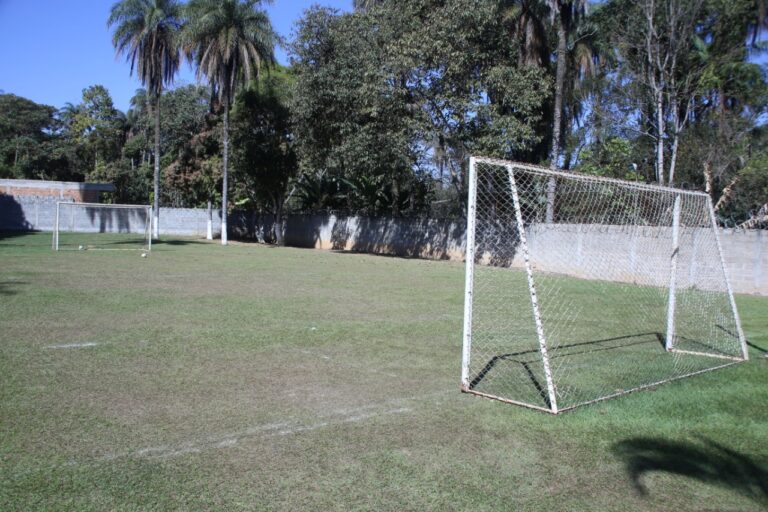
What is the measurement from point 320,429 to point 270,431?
405mm

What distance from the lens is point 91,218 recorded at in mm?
43875

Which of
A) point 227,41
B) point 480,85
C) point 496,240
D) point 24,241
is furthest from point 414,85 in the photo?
point 24,241

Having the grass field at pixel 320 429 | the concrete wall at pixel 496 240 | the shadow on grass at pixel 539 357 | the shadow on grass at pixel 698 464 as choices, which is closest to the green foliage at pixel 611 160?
the concrete wall at pixel 496 240

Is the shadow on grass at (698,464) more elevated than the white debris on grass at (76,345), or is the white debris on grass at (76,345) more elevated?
the shadow on grass at (698,464)

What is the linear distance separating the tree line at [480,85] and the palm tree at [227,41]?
0.08m

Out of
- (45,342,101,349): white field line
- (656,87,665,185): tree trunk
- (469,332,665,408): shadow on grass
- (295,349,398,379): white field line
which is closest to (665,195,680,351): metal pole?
(469,332,665,408): shadow on grass

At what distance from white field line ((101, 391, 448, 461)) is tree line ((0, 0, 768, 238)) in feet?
54.5

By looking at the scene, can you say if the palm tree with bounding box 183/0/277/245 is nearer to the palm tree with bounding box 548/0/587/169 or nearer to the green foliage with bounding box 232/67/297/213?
the green foliage with bounding box 232/67/297/213

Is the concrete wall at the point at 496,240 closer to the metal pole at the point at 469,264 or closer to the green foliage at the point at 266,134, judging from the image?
the green foliage at the point at 266,134

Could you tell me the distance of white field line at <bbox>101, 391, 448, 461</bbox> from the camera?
14.4 feet

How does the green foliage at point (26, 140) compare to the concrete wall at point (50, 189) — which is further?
the green foliage at point (26, 140)

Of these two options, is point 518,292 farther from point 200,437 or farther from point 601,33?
point 601,33

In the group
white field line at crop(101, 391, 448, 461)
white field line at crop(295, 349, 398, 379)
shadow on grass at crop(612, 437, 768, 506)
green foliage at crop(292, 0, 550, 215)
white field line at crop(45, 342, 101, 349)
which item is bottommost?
white field line at crop(45, 342, 101, 349)

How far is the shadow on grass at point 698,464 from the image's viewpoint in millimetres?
4223
